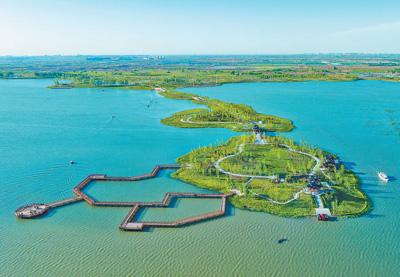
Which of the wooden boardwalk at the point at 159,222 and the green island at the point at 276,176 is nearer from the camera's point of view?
the wooden boardwalk at the point at 159,222

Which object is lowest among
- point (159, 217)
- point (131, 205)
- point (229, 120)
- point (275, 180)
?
point (159, 217)

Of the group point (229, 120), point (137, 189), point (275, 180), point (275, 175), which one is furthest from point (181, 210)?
point (229, 120)

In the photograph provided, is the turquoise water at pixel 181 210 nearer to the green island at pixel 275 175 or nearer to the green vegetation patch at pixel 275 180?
the green island at pixel 275 175

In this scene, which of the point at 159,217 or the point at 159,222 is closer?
the point at 159,222

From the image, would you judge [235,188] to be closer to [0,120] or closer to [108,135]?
[108,135]

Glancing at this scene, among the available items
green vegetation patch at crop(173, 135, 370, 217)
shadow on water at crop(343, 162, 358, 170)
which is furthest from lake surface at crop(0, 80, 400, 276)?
green vegetation patch at crop(173, 135, 370, 217)

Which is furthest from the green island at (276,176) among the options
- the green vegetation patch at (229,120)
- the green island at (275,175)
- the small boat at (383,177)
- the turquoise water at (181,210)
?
the green vegetation patch at (229,120)

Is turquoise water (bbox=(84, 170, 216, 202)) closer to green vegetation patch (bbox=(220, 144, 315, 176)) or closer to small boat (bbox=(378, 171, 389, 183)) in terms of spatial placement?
green vegetation patch (bbox=(220, 144, 315, 176))

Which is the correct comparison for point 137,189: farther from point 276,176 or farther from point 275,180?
point 276,176
